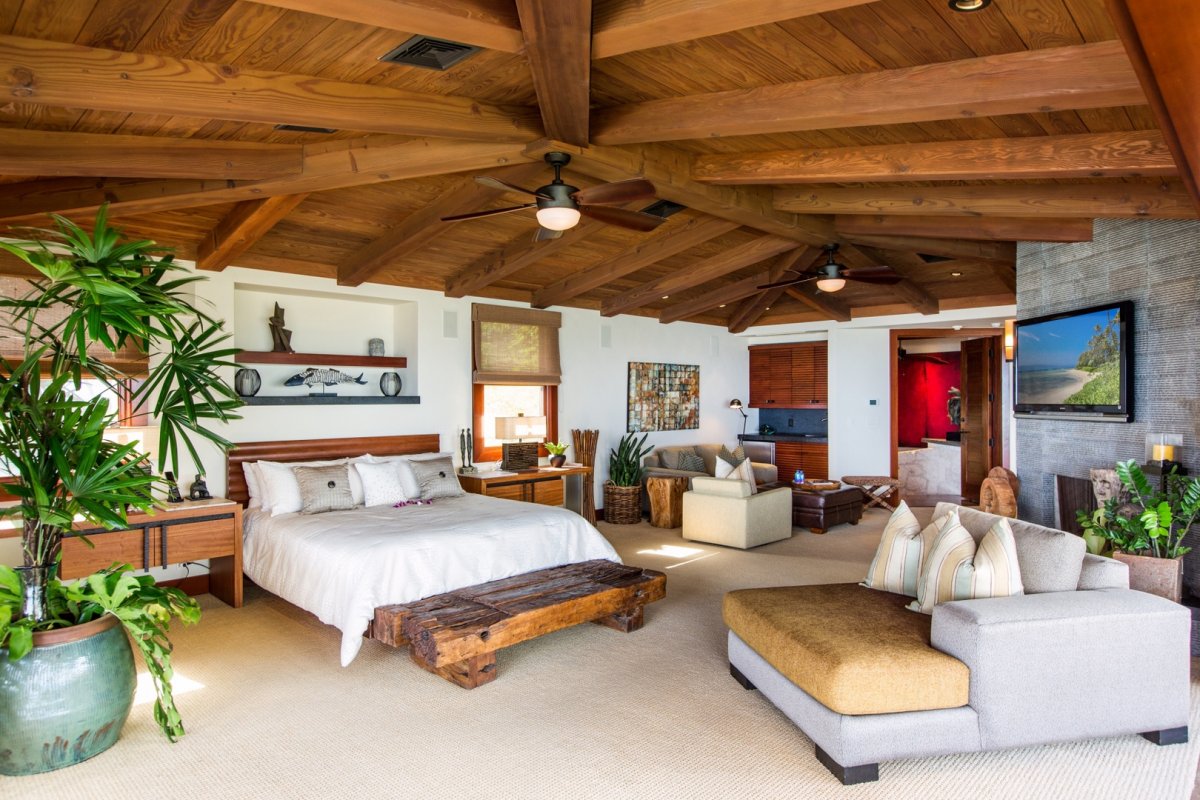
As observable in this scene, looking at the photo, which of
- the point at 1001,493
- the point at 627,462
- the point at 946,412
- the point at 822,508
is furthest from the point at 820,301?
the point at 946,412

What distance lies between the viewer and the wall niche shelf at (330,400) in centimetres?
573

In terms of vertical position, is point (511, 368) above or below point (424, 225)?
below

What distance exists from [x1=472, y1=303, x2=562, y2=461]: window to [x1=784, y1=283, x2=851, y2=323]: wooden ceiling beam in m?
3.04

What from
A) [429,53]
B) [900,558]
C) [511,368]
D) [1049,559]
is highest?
[429,53]

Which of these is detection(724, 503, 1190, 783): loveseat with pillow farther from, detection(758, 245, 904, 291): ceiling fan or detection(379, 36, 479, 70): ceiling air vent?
detection(758, 245, 904, 291): ceiling fan

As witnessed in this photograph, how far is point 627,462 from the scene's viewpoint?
8375 mm

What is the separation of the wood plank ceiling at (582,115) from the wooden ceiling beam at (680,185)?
20 mm

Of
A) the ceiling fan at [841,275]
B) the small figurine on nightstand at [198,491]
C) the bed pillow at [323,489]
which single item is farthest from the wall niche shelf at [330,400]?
the ceiling fan at [841,275]

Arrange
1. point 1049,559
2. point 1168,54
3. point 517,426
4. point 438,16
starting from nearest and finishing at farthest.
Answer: point 1168,54, point 438,16, point 1049,559, point 517,426

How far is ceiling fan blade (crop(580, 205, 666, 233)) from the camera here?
429cm

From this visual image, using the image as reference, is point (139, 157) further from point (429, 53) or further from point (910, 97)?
point (910, 97)

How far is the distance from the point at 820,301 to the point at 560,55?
6828 mm

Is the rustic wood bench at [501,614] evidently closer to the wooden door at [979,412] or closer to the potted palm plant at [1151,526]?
the potted palm plant at [1151,526]

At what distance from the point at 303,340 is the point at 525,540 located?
314 centimetres
